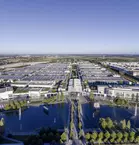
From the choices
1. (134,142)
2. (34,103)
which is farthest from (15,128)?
(134,142)

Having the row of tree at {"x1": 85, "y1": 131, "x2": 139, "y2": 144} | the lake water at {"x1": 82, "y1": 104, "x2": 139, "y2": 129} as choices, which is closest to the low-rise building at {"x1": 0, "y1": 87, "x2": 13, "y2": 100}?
the lake water at {"x1": 82, "y1": 104, "x2": 139, "y2": 129}

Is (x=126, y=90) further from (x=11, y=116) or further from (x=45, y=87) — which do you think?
(x=11, y=116)

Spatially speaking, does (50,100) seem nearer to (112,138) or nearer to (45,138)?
(45,138)

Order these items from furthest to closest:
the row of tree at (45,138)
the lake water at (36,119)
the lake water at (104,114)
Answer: the lake water at (104,114) → the lake water at (36,119) → the row of tree at (45,138)

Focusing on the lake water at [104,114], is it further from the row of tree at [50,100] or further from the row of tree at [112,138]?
the row of tree at [50,100]

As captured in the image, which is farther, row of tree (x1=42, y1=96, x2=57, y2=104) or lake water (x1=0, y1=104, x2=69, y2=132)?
row of tree (x1=42, y1=96, x2=57, y2=104)

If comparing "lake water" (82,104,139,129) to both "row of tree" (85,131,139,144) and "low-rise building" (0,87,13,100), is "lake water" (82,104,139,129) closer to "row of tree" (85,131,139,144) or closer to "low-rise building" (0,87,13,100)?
"row of tree" (85,131,139,144)

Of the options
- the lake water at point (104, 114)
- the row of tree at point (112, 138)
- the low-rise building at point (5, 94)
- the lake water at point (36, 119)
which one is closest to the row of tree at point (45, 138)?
the row of tree at point (112, 138)
